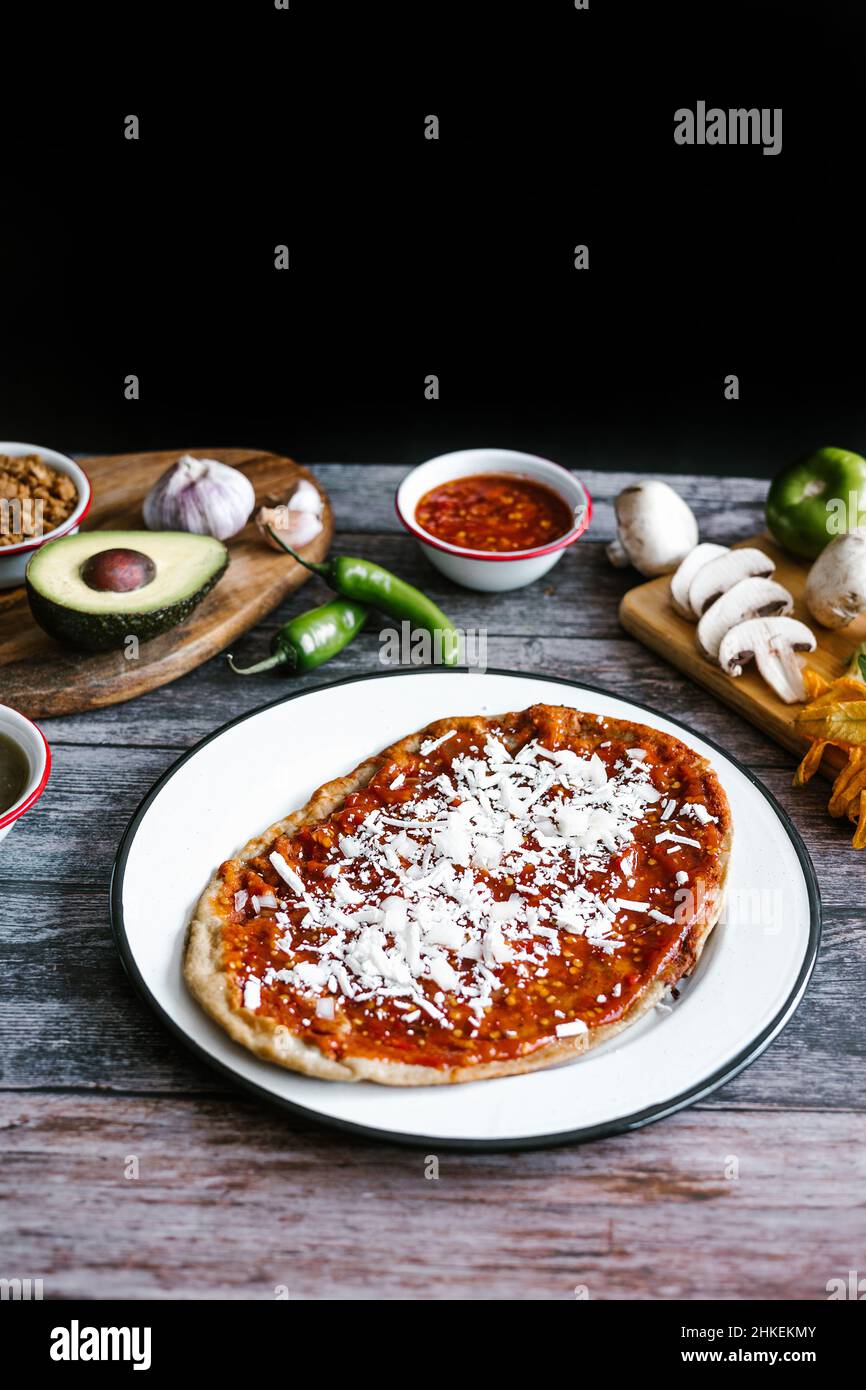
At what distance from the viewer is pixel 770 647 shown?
386 centimetres

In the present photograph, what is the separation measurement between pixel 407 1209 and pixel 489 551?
2.39m

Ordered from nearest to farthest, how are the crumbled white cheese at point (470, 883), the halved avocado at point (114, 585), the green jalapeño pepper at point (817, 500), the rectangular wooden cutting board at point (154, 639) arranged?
the crumbled white cheese at point (470, 883) < the halved avocado at point (114, 585) < the rectangular wooden cutting board at point (154, 639) < the green jalapeño pepper at point (817, 500)

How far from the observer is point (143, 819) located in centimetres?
313

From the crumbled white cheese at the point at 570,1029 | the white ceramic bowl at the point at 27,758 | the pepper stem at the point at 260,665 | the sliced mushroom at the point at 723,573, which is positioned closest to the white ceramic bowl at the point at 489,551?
the sliced mushroom at the point at 723,573

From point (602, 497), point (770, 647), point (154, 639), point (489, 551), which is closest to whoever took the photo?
point (770, 647)

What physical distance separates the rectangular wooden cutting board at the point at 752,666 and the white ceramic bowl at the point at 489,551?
0.34 metres

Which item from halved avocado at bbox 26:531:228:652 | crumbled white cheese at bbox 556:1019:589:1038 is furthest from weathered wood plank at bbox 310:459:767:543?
crumbled white cheese at bbox 556:1019:589:1038

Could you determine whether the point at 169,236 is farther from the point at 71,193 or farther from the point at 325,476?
the point at 325,476

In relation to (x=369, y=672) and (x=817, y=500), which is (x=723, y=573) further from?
(x=369, y=672)

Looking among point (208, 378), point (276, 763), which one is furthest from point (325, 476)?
point (276, 763)

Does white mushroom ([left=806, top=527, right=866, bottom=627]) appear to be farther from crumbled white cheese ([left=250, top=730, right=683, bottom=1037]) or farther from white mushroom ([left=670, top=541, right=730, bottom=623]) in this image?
crumbled white cheese ([left=250, top=730, right=683, bottom=1037])

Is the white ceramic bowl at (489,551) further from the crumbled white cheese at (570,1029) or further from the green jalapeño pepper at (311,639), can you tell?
the crumbled white cheese at (570,1029)

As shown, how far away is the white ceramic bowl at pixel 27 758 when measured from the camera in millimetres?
2967

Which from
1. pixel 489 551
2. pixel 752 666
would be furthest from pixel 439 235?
pixel 752 666
